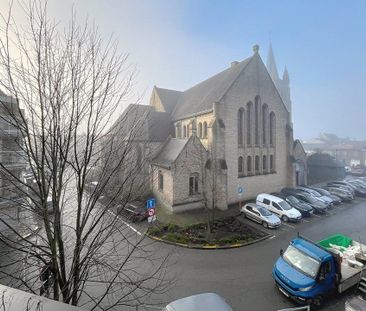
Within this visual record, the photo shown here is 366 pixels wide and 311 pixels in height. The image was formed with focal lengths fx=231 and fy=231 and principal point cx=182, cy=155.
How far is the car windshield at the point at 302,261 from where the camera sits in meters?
9.01

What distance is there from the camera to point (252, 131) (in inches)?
966

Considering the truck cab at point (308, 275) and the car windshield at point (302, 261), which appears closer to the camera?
the truck cab at point (308, 275)

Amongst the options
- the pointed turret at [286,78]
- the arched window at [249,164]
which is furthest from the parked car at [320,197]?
the pointed turret at [286,78]

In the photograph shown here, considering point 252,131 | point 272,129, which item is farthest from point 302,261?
point 272,129

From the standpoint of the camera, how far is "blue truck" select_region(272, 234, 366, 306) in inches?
343

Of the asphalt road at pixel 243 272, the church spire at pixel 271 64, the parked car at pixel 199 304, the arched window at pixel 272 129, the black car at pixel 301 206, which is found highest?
the church spire at pixel 271 64

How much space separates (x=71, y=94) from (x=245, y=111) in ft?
69.2

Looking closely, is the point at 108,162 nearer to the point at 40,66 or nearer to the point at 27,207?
the point at 27,207

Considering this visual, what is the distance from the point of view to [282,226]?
58.1ft

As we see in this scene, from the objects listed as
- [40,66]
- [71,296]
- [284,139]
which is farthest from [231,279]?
[284,139]

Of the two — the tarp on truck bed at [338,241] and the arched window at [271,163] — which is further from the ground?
the arched window at [271,163]

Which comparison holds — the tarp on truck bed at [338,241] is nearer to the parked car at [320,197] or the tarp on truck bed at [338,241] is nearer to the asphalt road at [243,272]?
the asphalt road at [243,272]

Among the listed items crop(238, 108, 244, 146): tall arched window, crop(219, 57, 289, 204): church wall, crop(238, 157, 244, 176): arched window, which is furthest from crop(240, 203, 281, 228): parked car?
crop(238, 108, 244, 146): tall arched window

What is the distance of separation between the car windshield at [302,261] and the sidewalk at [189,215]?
25.2ft
